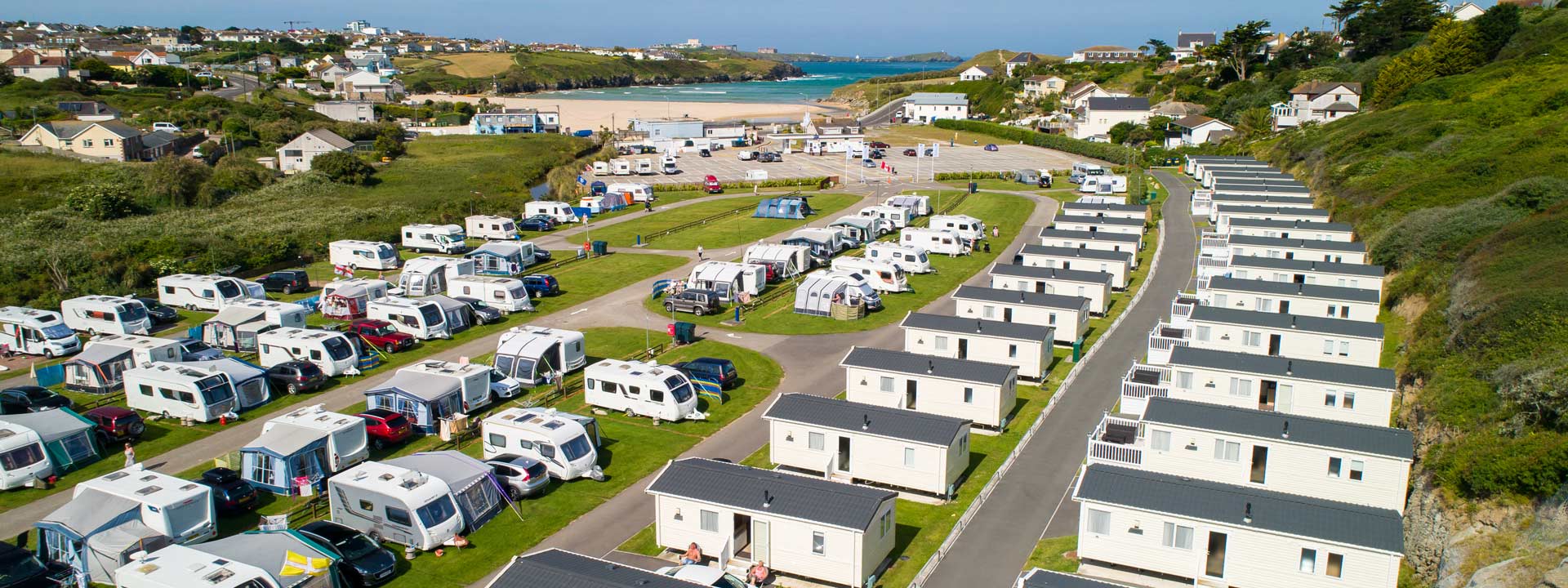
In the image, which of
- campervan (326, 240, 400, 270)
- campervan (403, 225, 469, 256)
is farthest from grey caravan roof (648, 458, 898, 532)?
campervan (403, 225, 469, 256)

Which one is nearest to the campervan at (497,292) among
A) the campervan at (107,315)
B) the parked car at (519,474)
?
the campervan at (107,315)

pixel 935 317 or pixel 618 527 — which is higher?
pixel 935 317

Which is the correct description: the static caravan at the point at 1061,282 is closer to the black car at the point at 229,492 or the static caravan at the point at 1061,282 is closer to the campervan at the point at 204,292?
the black car at the point at 229,492

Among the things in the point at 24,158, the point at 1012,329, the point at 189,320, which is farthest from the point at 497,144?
the point at 1012,329

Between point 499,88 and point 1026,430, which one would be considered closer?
point 1026,430

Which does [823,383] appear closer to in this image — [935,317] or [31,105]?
[935,317]
